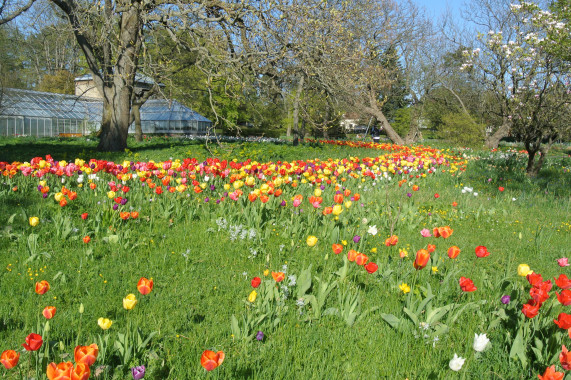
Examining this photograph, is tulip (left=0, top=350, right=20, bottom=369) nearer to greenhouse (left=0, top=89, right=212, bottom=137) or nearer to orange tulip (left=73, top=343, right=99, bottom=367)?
orange tulip (left=73, top=343, right=99, bottom=367)

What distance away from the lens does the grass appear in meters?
2.09

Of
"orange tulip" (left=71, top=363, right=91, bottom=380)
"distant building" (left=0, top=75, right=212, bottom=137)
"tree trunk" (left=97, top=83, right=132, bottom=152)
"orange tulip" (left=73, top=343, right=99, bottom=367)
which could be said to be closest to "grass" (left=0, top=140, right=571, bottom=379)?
"orange tulip" (left=73, top=343, right=99, bottom=367)

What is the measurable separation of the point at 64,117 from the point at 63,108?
141cm

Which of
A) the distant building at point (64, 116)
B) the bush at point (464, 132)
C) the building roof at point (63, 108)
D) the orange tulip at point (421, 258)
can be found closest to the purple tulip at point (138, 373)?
the orange tulip at point (421, 258)

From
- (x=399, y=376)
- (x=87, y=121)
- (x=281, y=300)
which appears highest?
(x=87, y=121)

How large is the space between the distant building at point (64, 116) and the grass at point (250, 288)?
1488cm

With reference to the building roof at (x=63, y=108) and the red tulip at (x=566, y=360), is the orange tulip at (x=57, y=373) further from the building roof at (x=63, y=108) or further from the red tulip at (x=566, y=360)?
the building roof at (x=63, y=108)

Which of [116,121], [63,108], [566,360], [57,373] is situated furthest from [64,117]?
[566,360]

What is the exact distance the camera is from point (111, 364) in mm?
1996

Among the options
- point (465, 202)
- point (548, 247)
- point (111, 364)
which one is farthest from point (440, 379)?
point (465, 202)

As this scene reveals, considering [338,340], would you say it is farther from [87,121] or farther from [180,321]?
[87,121]

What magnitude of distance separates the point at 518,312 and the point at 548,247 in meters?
2.49

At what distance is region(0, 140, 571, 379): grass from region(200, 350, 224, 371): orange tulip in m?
0.43

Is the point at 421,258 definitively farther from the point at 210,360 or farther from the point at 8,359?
the point at 8,359
